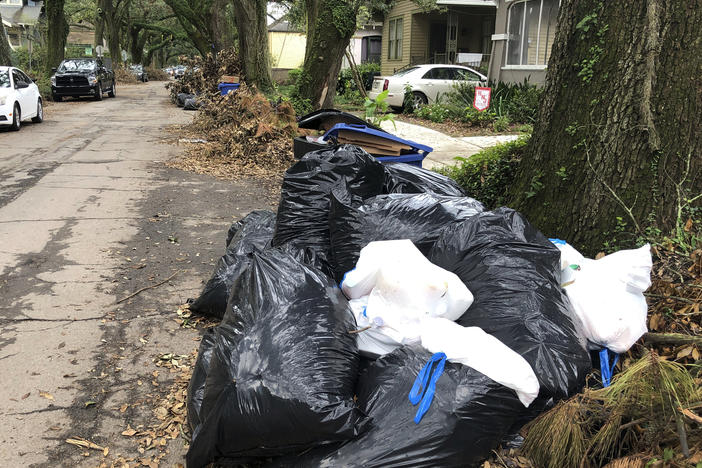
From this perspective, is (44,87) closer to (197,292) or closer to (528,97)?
(528,97)

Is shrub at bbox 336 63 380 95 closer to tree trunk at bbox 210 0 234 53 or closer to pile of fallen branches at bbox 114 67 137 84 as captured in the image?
tree trunk at bbox 210 0 234 53

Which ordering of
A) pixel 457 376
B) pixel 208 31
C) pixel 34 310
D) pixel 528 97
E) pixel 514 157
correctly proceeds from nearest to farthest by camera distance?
pixel 457 376 → pixel 34 310 → pixel 514 157 → pixel 528 97 → pixel 208 31

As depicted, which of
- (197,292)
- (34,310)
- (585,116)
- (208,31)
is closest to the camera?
(585,116)

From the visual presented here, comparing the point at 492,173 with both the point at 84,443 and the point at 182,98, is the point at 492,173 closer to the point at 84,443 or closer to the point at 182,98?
the point at 84,443

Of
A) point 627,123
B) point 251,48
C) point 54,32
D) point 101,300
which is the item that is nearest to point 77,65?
point 54,32

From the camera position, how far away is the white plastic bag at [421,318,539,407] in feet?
6.90

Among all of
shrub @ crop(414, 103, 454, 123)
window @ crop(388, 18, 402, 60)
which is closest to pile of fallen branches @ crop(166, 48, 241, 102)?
shrub @ crop(414, 103, 454, 123)

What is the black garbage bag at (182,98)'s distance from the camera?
68.6 ft

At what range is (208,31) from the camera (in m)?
22.3

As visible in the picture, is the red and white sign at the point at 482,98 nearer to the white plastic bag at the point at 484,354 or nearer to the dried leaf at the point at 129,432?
the white plastic bag at the point at 484,354

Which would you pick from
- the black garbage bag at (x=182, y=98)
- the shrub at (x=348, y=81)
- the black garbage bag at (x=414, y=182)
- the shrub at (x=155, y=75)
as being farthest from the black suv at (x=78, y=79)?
the shrub at (x=155, y=75)

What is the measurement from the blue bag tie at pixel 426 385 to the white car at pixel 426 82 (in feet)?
50.0

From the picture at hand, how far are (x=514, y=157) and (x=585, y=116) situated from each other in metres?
1.25

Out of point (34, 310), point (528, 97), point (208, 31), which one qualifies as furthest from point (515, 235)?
point (208, 31)
